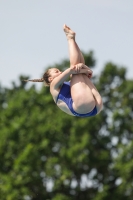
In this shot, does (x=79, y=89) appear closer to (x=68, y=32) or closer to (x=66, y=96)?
(x=66, y=96)

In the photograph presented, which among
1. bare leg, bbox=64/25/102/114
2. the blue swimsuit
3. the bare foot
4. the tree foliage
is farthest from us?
the tree foliage

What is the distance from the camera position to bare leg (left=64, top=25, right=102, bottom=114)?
11258 millimetres

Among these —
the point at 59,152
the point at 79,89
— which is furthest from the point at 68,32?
the point at 59,152

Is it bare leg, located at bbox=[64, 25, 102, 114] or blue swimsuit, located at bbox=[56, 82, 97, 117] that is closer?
bare leg, located at bbox=[64, 25, 102, 114]

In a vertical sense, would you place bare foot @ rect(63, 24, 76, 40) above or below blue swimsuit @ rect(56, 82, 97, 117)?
above

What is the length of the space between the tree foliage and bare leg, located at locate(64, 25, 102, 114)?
81.8 ft

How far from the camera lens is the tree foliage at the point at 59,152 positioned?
37.0m

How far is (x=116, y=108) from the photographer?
41.2 metres

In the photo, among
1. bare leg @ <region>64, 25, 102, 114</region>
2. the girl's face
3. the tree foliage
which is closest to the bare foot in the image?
bare leg @ <region>64, 25, 102, 114</region>

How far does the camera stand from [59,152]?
38.2m

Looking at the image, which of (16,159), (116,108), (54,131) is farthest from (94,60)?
(16,159)

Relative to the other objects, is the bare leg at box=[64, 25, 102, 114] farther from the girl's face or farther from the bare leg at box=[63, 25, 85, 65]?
the girl's face

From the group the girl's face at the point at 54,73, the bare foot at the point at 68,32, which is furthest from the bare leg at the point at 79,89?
the girl's face at the point at 54,73

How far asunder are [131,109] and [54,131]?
19.0 ft
